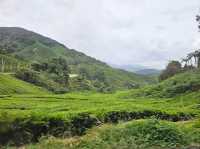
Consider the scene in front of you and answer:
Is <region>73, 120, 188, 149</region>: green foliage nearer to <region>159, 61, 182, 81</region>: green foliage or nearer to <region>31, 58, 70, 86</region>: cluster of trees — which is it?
<region>159, 61, 182, 81</region>: green foliage

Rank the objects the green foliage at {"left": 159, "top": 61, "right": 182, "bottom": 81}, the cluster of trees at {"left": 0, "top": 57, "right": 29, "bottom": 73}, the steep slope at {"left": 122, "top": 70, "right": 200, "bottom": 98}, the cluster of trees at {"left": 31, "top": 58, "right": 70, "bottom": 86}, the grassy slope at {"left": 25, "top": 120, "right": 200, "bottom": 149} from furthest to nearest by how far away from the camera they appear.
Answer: the cluster of trees at {"left": 31, "top": 58, "right": 70, "bottom": 86}
the cluster of trees at {"left": 0, "top": 57, "right": 29, "bottom": 73}
the green foliage at {"left": 159, "top": 61, "right": 182, "bottom": 81}
the steep slope at {"left": 122, "top": 70, "right": 200, "bottom": 98}
the grassy slope at {"left": 25, "top": 120, "right": 200, "bottom": 149}

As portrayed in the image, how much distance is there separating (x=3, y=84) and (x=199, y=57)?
42062mm

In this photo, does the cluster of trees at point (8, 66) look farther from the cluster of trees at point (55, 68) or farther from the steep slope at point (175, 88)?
the steep slope at point (175, 88)

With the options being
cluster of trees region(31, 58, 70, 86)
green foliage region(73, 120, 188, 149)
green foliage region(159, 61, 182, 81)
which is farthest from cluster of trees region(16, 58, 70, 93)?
green foliage region(73, 120, 188, 149)

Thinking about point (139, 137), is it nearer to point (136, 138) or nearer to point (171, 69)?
point (136, 138)

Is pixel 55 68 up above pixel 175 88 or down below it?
above

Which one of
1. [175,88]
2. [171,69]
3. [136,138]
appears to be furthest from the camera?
[171,69]

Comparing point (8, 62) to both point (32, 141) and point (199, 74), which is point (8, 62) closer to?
point (199, 74)

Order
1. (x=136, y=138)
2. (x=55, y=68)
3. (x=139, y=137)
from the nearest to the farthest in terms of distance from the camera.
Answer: (x=136, y=138) → (x=139, y=137) → (x=55, y=68)

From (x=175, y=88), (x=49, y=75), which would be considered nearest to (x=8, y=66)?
(x=49, y=75)

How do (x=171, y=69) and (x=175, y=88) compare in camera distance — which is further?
(x=171, y=69)

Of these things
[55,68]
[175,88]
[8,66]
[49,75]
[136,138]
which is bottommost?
[136,138]

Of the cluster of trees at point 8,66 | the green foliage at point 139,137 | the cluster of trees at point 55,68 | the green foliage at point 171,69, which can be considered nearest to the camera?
the green foliage at point 139,137

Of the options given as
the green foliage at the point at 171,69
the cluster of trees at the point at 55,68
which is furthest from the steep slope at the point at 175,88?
the cluster of trees at the point at 55,68
